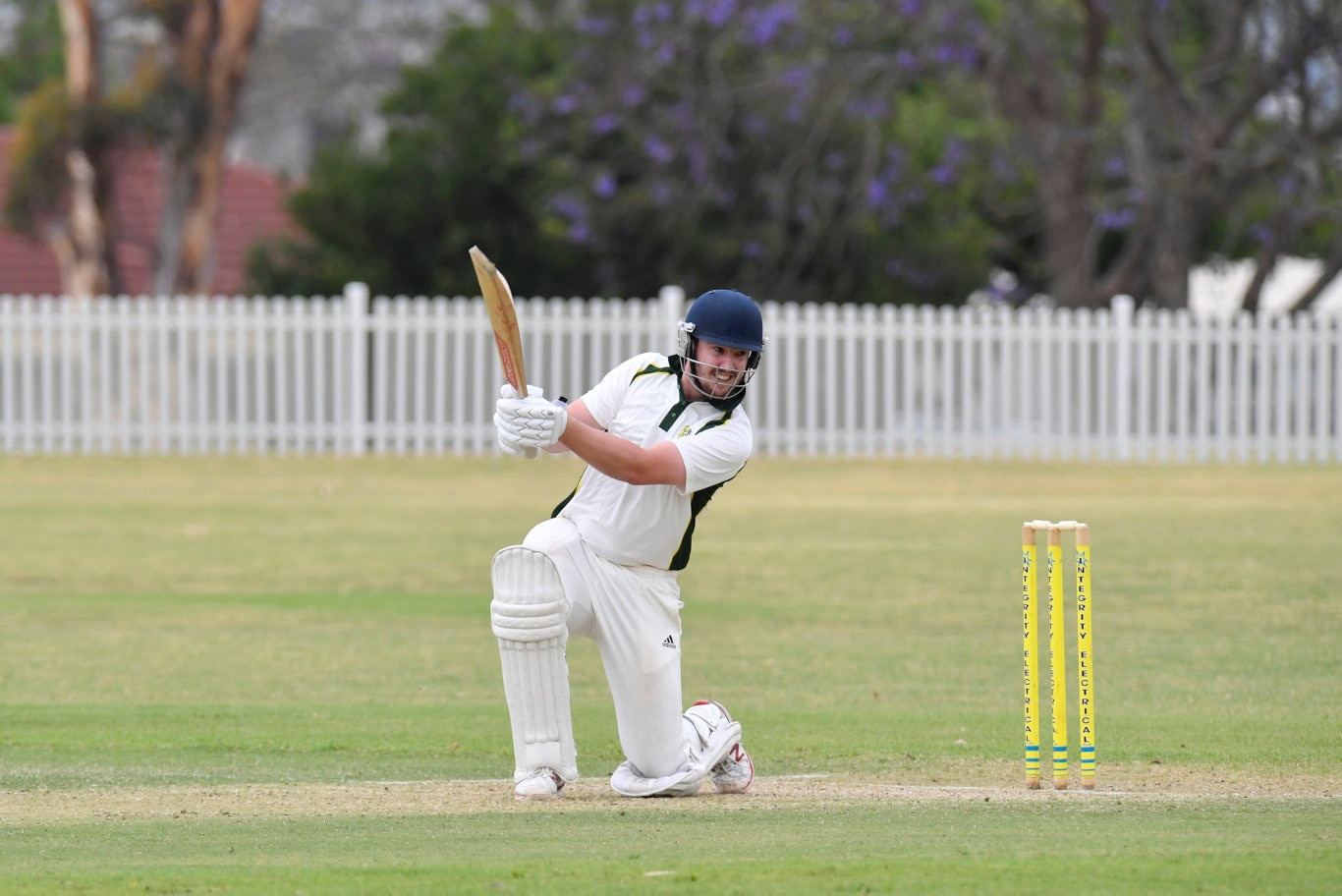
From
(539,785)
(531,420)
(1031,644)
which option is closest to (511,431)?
(531,420)

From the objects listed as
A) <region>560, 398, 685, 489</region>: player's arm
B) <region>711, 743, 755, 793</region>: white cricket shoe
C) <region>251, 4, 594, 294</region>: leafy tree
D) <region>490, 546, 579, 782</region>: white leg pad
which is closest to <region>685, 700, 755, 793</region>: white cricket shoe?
<region>711, 743, 755, 793</region>: white cricket shoe

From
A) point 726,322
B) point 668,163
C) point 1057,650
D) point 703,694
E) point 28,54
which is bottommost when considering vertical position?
point 703,694

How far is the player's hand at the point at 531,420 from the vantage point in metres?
6.61

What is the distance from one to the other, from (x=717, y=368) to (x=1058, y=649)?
1.41 metres

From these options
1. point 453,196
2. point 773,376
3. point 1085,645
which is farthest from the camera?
point 453,196

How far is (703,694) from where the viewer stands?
1037 centimetres

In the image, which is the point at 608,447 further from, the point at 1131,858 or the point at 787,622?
the point at 787,622

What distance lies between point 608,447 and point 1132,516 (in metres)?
11.8

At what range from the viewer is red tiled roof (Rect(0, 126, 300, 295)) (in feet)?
124

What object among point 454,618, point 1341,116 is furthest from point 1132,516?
point 1341,116

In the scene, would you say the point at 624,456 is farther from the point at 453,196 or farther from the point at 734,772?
the point at 453,196

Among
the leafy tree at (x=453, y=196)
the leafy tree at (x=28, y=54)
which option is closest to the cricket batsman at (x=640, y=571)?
the leafy tree at (x=453, y=196)

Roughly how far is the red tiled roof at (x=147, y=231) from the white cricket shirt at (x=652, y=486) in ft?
96.8

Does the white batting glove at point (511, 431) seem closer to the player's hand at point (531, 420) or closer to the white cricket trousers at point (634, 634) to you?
the player's hand at point (531, 420)
